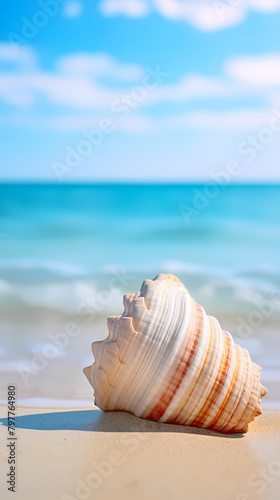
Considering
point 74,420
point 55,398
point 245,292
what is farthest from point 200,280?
point 74,420

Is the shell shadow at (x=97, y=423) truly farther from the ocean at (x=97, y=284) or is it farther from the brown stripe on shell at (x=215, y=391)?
the ocean at (x=97, y=284)

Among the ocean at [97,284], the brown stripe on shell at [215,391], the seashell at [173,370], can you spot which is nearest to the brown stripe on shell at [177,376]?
the seashell at [173,370]

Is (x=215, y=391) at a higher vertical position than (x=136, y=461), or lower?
higher

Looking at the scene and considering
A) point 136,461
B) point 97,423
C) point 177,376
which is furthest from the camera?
point 97,423

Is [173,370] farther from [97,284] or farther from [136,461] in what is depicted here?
[97,284]

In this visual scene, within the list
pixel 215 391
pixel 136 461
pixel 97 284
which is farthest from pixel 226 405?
pixel 97 284

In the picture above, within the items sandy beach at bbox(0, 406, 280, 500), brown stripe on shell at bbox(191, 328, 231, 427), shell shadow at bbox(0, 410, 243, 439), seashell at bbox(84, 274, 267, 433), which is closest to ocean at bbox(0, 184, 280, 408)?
shell shadow at bbox(0, 410, 243, 439)

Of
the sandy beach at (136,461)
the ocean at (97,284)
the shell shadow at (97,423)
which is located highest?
the ocean at (97,284)
